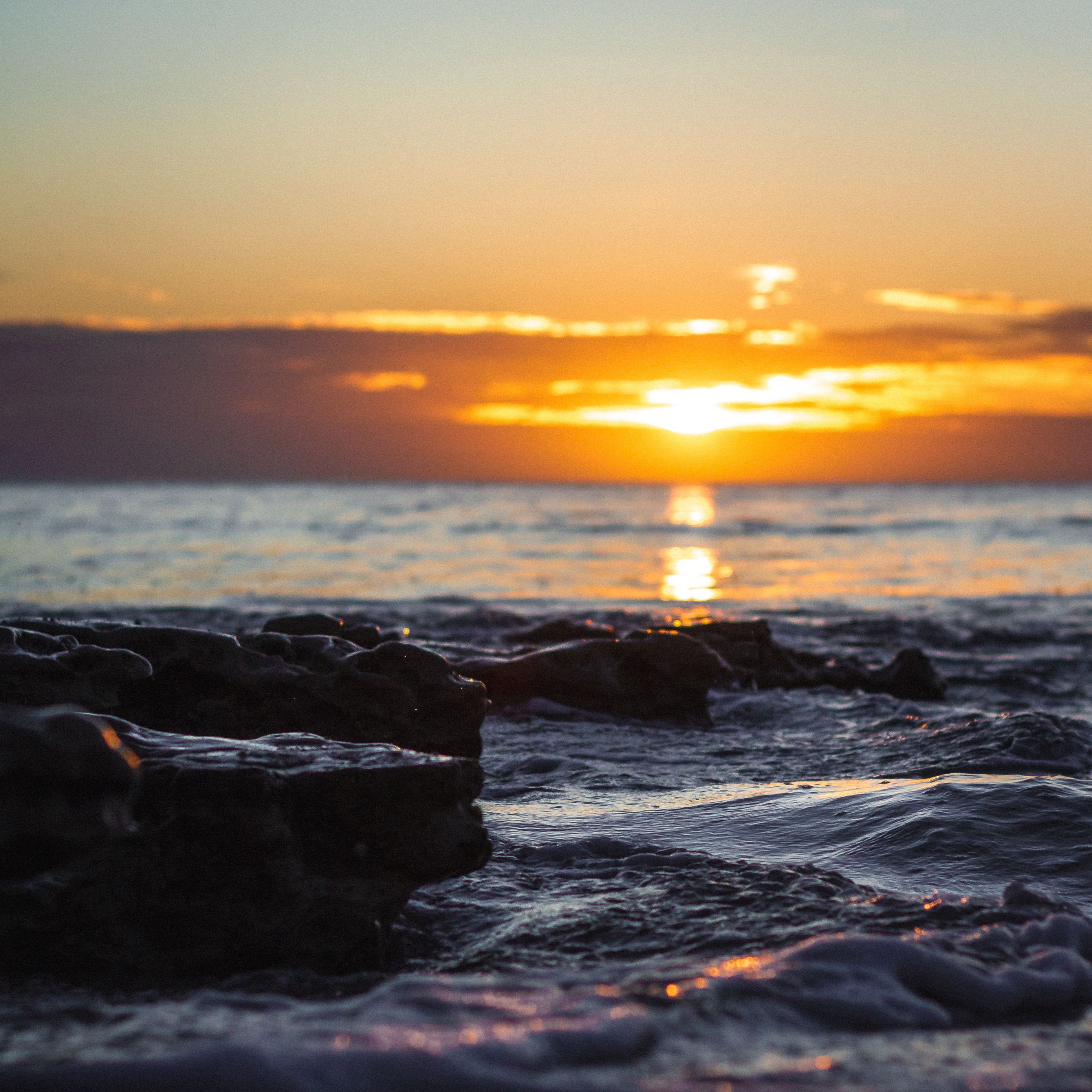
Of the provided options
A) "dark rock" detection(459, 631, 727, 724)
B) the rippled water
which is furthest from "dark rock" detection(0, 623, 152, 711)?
the rippled water

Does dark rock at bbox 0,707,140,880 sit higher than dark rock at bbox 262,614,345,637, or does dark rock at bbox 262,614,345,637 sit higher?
dark rock at bbox 0,707,140,880

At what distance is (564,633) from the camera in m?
10.2

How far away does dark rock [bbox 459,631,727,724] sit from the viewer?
8.12m

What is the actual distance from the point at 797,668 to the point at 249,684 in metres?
5.96

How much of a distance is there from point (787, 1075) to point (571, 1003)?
0.60 m

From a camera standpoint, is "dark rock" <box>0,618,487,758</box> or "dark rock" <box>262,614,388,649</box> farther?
"dark rock" <box>262,614,388,649</box>

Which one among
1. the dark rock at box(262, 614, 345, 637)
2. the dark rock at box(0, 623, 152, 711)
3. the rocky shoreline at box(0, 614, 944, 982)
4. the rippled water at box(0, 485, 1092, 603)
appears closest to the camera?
the rocky shoreline at box(0, 614, 944, 982)

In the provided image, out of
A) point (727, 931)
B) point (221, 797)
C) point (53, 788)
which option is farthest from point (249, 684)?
point (53, 788)

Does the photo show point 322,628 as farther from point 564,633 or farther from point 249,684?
point 564,633

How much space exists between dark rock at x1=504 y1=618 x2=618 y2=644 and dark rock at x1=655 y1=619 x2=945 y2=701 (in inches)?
28.1

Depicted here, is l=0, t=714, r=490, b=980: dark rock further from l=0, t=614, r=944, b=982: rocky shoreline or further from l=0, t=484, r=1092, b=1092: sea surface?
l=0, t=484, r=1092, b=1092: sea surface

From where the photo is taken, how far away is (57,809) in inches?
87.8

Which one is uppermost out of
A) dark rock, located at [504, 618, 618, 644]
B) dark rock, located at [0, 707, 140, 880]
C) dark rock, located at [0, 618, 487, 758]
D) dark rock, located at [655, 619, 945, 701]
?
dark rock, located at [0, 707, 140, 880]

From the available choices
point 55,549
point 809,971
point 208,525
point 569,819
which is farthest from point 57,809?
point 208,525
